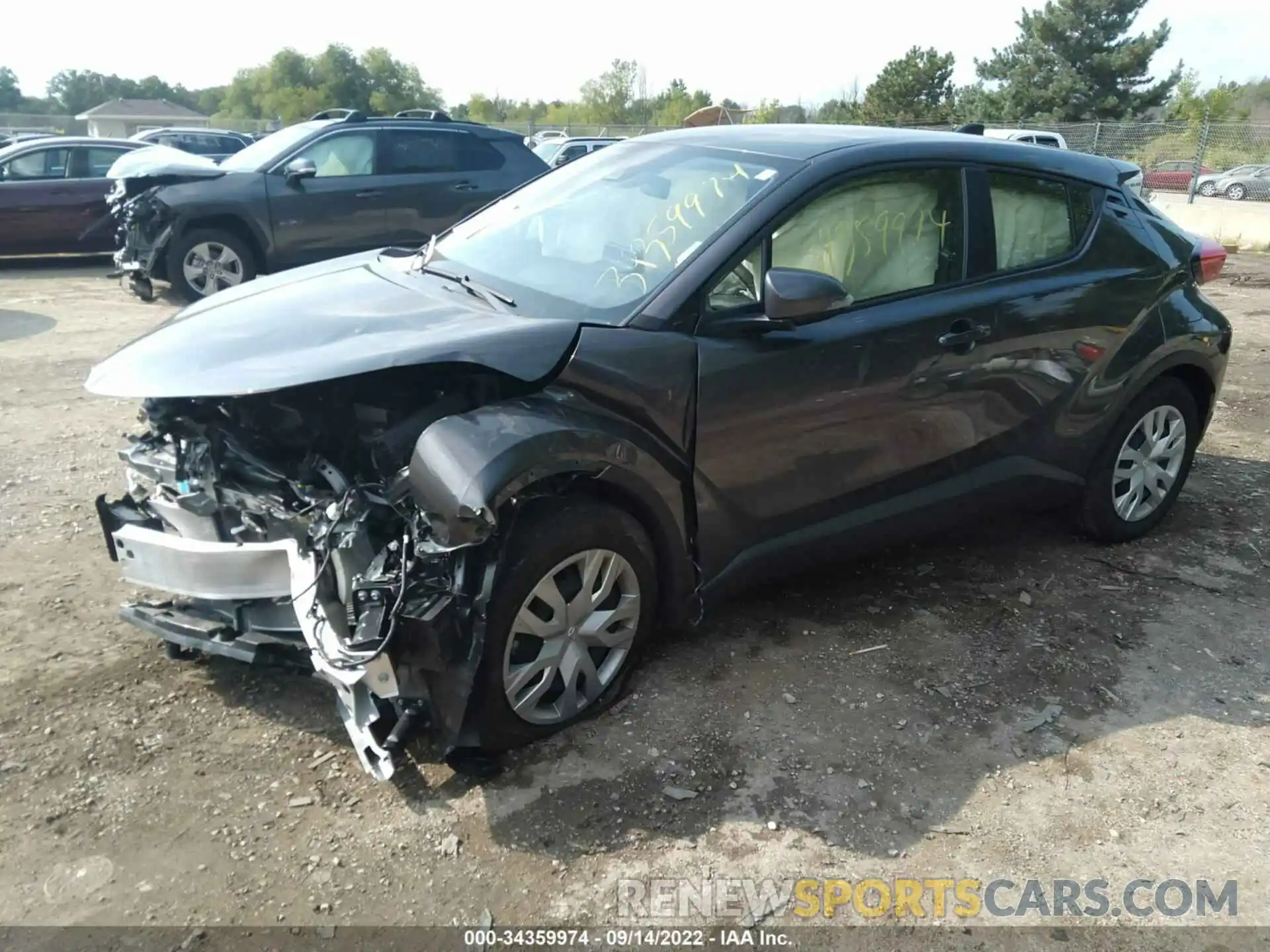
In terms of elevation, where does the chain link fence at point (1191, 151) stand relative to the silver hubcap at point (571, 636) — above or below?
above

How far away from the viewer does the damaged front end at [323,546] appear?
2.62 metres

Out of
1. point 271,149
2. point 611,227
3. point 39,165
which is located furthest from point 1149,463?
point 39,165

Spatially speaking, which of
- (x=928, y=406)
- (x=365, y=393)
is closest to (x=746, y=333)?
(x=928, y=406)

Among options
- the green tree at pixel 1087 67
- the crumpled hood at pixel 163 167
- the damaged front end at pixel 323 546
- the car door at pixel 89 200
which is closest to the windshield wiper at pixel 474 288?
the damaged front end at pixel 323 546

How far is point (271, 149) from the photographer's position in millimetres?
9328

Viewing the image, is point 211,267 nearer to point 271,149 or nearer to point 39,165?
point 271,149

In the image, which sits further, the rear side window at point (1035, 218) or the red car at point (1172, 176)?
the red car at point (1172, 176)

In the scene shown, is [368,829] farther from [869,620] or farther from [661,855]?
[869,620]

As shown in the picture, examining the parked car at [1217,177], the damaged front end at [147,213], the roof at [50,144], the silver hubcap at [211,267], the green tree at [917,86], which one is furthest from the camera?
the green tree at [917,86]

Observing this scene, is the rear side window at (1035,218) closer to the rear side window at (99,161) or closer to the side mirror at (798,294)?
the side mirror at (798,294)

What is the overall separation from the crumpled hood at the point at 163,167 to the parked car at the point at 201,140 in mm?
10686

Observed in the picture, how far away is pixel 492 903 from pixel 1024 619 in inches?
98.4

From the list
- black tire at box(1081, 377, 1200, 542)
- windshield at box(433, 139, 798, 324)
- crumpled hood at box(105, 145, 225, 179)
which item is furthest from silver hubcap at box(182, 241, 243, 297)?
black tire at box(1081, 377, 1200, 542)

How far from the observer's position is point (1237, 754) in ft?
10.3
